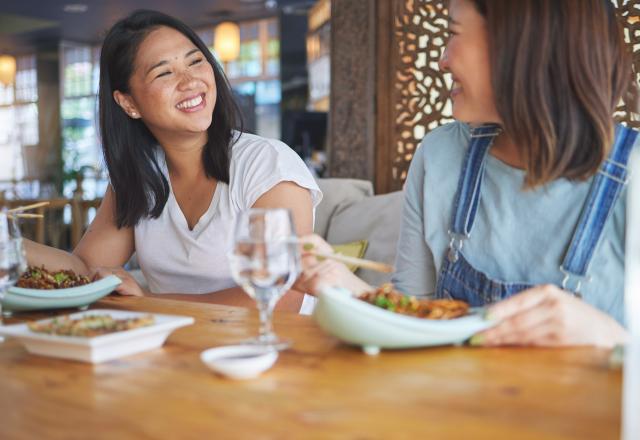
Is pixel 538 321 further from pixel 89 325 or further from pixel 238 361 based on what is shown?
pixel 89 325

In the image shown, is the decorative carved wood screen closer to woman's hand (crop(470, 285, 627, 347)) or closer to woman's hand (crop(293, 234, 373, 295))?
Answer: woman's hand (crop(293, 234, 373, 295))

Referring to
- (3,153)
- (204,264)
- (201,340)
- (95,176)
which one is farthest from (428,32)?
(3,153)

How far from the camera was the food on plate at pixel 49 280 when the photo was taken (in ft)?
5.65

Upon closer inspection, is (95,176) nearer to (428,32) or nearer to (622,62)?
(428,32)

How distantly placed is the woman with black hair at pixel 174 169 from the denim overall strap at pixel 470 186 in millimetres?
615

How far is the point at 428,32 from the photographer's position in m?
3.79

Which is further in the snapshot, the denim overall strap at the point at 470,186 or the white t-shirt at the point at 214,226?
the white t-shirt at the point at 214,226

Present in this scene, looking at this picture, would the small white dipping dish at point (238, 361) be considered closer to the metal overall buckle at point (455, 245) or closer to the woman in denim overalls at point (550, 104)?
the woman in denim overalls at point (550, 104)

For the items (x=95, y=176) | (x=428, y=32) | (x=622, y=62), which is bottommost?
(x=95, y=176)

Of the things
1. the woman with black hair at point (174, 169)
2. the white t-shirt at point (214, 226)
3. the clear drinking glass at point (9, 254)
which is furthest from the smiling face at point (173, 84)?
the clear drinking glass at point (9, 254)

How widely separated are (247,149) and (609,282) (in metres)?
1.22

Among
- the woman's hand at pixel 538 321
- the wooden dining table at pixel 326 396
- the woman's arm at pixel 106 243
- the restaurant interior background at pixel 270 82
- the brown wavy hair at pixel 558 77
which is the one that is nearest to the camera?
the wooden dining table at pixel 326 396

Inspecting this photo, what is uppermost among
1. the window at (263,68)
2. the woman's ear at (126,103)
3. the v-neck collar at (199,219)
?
the window at (263,68)

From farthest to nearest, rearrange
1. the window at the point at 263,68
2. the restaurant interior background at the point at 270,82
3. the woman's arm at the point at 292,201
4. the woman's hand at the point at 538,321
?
1. the window at the point at 263,68
2. the restaurant interior background at the point at 270,82
3. the woman's arm at the point at 292,201
4. the woman's hand at the point at 538,321
